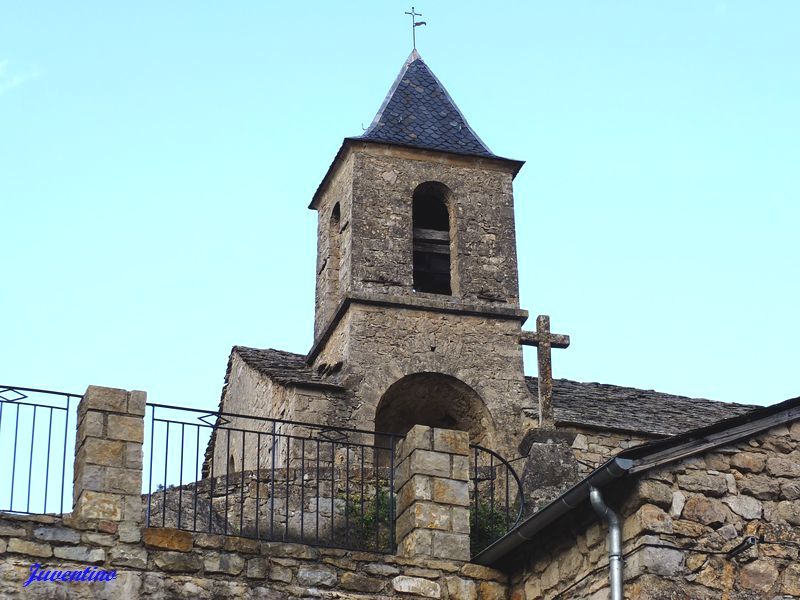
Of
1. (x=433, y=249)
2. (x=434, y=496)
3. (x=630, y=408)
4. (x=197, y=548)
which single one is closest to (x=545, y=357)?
(x=630, y=408)

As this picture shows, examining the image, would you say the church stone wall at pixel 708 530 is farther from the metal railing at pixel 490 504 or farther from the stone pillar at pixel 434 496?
the metal railing at pixel 490 504

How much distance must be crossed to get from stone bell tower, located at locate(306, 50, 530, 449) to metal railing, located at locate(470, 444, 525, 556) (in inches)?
46.8

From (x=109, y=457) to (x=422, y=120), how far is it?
10.7 m

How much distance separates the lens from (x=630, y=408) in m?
18.2

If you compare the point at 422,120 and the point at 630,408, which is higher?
the point at 422,120

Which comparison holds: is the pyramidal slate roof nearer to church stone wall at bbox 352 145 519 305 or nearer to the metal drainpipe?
church stone wall at bbox 352 145 519 305

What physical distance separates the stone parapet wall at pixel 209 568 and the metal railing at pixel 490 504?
106cm

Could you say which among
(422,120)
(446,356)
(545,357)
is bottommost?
(545,357)

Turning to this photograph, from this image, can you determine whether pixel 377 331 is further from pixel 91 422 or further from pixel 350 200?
pixel 91 422

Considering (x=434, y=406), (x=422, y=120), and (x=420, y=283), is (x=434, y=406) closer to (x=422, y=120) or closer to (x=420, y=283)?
(x=420, y=283)

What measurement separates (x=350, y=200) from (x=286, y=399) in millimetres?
2724

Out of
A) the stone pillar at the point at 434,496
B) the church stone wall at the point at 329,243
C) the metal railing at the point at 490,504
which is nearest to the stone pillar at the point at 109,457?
the stone pillar at the point at 434,496

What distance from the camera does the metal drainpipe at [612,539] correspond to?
8.73 meters

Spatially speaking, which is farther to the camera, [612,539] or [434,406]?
[434,406]
